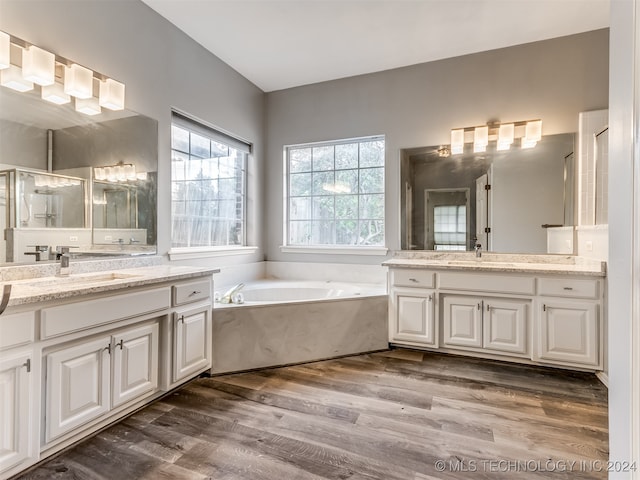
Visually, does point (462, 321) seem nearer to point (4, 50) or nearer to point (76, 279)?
point (76, 279)

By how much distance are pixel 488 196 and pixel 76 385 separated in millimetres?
3414

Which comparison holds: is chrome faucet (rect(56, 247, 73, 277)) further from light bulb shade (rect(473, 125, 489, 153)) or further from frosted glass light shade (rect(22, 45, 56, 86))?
light bulb shade (rect(473, 125, 489, 153))

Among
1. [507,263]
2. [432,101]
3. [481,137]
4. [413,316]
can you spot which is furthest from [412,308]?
[432,101]

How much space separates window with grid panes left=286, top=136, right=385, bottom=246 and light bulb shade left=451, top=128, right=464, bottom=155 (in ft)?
2.33

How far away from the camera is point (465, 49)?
311 cm

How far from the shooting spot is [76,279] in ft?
6.50

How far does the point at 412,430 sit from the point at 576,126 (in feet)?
9.57

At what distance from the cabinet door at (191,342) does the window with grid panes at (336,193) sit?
1.81 meters

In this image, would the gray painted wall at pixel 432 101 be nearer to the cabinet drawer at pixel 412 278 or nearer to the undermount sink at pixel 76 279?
the cabinet drawer at pixel 412 278

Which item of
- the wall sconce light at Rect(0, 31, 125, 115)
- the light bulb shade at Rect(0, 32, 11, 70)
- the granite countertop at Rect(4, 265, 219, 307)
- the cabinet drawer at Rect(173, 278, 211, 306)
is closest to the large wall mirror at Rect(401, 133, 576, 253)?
the cabinet drawer at Rect(173, 278, 211, 306)

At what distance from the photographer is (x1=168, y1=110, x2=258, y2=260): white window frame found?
9.29ft

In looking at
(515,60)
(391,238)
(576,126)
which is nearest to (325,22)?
(515,60)

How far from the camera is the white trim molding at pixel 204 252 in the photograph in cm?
276

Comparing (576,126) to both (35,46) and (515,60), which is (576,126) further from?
(35,46)
